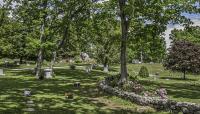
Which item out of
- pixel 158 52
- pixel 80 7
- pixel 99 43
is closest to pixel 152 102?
pixel 158 52

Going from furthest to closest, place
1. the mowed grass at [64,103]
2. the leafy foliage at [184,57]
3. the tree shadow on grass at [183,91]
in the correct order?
the leafy foliage at [184,57] → the tree shadow on grass at [183,91] → the mowed grass at [64,103]

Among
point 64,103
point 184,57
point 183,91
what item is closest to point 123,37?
point 183,91

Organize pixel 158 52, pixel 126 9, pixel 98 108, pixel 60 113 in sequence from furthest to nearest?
1. pixel 158 52
2. pixel 126 9
3. pixel 98 108
4. pixel 60 113

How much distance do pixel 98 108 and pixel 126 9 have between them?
887 centimetres

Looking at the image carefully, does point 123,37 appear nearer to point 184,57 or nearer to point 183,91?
point 183,91

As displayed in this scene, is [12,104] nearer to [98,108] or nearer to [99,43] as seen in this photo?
[98,108]

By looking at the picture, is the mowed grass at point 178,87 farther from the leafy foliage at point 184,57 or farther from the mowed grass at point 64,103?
the mowed grass at point 64,103

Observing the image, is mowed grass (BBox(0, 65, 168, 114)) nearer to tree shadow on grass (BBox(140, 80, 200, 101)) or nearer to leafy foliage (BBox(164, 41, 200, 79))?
tree shadow on grass (BBox(140, 80, 200, 101))

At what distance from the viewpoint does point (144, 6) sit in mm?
31453

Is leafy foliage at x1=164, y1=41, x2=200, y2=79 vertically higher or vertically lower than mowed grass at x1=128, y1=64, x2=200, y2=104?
higher

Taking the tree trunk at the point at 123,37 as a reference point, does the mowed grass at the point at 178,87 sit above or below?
below

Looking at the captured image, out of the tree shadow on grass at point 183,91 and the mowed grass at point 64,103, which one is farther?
the tree shadow on grass at point 183,91

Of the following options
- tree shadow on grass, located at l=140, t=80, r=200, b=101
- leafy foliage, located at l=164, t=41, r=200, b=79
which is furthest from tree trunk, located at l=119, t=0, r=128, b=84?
leafy foliage, located at l=164, t=41, r=200, b=79

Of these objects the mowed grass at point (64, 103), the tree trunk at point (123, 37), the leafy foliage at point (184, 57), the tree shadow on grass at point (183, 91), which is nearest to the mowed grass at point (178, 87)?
the tree shadow on grass at point (183, 91)
